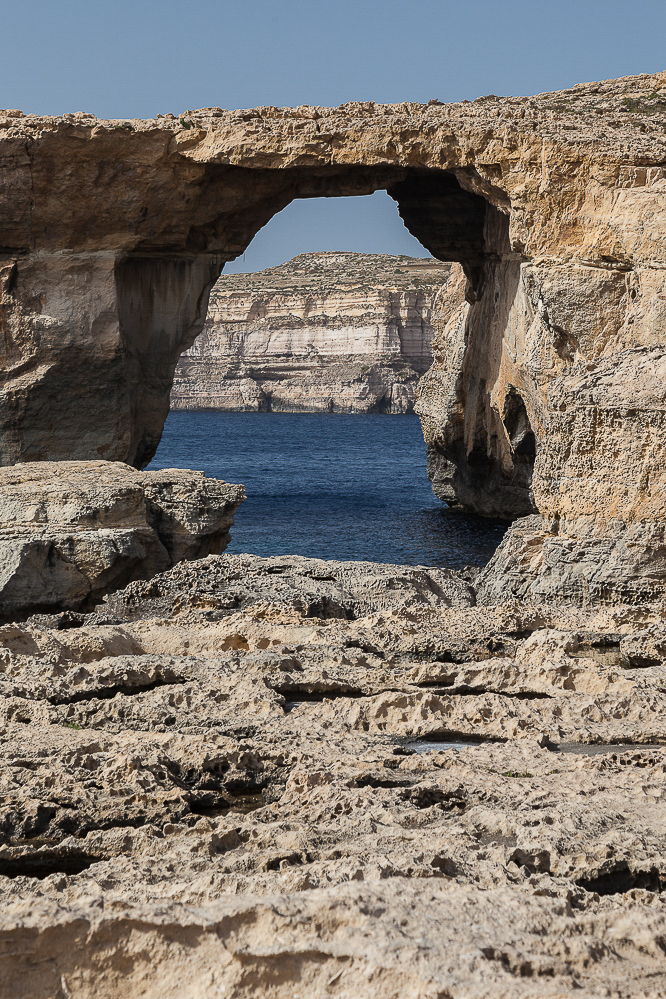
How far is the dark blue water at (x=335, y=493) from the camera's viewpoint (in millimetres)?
23062

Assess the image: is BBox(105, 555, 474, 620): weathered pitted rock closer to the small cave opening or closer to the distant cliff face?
the small cave opening

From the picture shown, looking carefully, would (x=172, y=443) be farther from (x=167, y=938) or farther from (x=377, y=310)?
(x=167, y=938)

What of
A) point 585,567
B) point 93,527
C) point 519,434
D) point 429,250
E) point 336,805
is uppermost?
point 429,250

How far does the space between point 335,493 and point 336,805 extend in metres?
29.4

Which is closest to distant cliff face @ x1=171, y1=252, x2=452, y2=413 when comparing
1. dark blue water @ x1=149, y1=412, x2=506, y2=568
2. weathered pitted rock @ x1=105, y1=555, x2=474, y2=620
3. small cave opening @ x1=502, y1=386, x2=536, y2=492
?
dark blue water @ x1=149, y1=412, x2=506, y2=568

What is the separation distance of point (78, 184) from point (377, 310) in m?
61.2

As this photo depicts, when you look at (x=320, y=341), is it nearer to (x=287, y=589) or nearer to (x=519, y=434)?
(x=519, y=434)

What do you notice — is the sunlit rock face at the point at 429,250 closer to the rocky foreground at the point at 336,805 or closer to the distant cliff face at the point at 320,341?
the rocky foreground at the point at 336,805

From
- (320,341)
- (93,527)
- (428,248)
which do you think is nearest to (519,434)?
(428,248)

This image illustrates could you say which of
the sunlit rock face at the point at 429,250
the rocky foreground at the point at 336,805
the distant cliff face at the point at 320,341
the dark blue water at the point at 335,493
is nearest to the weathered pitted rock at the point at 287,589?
the rocky foreground at the point at 336,805

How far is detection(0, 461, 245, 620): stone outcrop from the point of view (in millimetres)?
12570

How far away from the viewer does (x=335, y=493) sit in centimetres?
3475

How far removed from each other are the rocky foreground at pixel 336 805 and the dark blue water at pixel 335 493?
12.7 m

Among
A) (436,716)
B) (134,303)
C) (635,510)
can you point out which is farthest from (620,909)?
(134,303)
